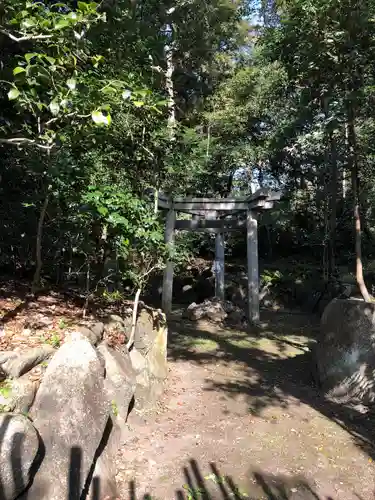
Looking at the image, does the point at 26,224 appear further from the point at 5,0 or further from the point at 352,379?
the point at 352,379

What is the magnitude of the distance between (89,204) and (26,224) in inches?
80.2

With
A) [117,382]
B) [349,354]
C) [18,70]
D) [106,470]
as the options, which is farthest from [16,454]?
[349,354]

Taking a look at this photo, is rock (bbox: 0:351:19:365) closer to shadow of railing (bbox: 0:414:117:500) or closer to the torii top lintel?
shadow of railing (bbox: 0:414:117:500)

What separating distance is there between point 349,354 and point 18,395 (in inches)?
176

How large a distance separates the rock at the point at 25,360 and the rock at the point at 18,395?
0.06 m

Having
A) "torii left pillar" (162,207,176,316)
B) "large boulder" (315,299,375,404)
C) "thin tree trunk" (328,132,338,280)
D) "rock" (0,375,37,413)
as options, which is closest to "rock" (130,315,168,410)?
"rock" (0,375,37,413)

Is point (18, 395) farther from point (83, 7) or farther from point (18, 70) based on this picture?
point (83, 7)

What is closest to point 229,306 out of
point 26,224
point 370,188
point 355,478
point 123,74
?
point 370,188

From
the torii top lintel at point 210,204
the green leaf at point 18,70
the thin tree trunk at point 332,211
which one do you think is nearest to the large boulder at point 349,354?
the green leaf at point 18,70

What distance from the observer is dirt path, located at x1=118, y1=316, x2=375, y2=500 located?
3.44 meters

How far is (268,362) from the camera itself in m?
7.26

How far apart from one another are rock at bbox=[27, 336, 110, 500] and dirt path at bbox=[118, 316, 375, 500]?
2.11 ft

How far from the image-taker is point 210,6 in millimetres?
12344

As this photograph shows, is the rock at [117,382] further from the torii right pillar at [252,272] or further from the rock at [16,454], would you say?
the torii right pillar at [252,272]
